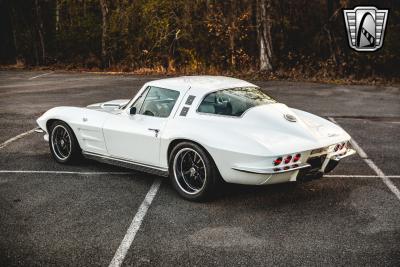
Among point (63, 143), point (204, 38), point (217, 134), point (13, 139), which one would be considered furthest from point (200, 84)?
point (204, 38)

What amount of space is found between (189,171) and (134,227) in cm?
105

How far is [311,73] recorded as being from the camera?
68.1 feet

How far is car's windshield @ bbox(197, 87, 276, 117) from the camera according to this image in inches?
236

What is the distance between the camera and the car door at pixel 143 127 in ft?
20.5

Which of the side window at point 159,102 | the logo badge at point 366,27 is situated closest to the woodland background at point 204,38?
the logo badge at point 366,27

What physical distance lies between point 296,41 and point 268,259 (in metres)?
19.8

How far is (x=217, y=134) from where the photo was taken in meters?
5.64

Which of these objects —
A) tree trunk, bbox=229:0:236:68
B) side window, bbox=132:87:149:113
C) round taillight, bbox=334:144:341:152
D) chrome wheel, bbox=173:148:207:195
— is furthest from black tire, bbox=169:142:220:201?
tree trunk, bbox=229:0:236:68

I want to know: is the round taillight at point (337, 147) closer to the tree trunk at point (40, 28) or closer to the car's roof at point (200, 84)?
the car's roof at point (200, 84)

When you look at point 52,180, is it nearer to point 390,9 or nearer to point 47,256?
point 47,256

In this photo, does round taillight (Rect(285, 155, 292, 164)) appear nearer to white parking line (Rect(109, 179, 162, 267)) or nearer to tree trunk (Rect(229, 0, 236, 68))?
white parking line (Rect(109, 179, 162, 267))

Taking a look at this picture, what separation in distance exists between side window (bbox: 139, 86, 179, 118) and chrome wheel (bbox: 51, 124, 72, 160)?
159cm

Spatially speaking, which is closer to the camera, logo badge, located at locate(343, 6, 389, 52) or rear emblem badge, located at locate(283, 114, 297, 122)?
rear emblem badge, located at locate(283, 114, 297, 122)

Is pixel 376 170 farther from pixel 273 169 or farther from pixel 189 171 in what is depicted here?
pixel 189 171
